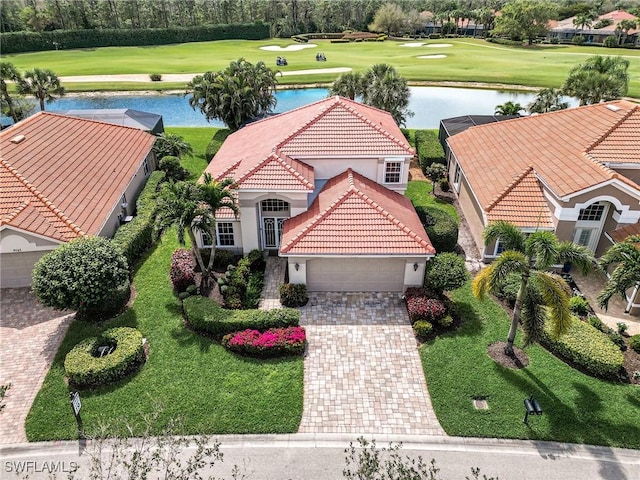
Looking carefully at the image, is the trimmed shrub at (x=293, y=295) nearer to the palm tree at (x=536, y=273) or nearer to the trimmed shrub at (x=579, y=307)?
the palm tree at (x=536, y=273)

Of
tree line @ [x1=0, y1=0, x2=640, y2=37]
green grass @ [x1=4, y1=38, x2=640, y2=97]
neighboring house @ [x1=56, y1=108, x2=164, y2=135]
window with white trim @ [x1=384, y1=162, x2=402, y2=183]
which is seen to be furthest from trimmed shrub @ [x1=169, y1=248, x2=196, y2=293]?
tree line @ [x1=0, y1=0, x2=640, y2=37]

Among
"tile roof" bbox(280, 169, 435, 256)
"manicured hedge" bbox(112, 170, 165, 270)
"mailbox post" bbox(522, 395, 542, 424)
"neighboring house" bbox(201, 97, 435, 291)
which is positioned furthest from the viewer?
"manicured hedge" bbox(112, 170, 165, 270)

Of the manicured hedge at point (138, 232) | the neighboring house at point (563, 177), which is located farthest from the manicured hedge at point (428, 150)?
the manicured hedge at point (138, 232)

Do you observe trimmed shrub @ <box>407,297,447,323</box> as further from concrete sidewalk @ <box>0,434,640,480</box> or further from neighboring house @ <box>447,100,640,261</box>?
neighboring house @ <box>447,100,640,261</box>

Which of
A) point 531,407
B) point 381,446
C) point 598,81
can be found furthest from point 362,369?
point 598,81

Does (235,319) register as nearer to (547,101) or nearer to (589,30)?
(547,101)

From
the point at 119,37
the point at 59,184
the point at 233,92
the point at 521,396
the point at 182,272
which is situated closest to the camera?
the point at 521,396
